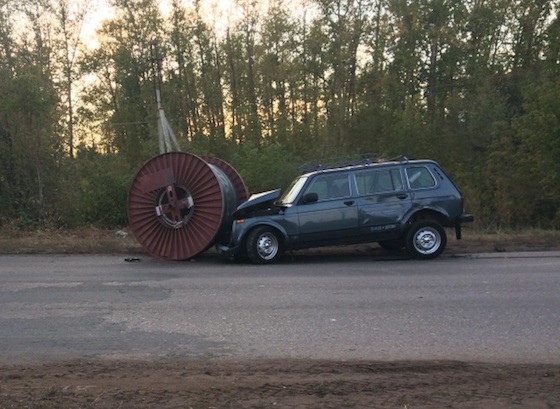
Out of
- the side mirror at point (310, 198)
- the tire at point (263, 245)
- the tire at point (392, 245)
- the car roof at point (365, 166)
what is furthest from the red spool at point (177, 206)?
the tire at point (392, 245)

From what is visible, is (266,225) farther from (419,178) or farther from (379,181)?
(419,178)

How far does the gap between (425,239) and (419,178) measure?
124cm

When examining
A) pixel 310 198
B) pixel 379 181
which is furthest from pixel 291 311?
→ pixel 379 181

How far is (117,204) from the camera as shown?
21.1 meters

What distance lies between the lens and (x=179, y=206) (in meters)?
13.5

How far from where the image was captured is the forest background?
20812 millimetres

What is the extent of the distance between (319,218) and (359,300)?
399 centimetres

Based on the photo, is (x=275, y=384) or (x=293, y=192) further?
(x=293, y=192)

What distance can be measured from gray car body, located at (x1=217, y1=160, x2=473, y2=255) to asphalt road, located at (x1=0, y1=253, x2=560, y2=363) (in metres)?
0.64

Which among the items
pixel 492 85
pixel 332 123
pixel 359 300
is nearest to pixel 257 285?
pixel 359 300

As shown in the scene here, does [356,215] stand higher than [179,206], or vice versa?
[179,206]

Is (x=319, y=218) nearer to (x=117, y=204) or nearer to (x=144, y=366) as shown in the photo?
(x=144, y=366)

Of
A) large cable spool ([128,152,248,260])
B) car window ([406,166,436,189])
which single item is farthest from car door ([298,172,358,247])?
large cable spool ([128,152,248,260])

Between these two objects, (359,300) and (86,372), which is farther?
(359,300)
